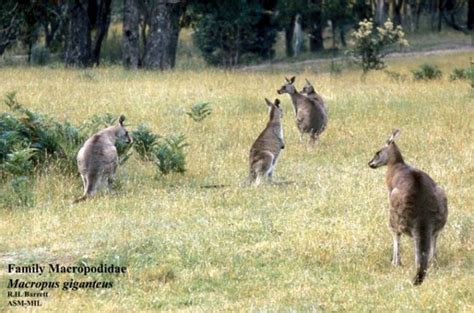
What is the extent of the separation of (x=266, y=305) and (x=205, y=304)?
1.69ft

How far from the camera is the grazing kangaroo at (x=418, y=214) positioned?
7871 mm

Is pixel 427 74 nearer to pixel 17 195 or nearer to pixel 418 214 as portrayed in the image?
pixel 17 195

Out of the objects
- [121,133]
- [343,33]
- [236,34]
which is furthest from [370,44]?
[343,33]

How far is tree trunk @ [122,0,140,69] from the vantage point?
29.6 meters

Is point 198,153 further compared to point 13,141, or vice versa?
point 198,153

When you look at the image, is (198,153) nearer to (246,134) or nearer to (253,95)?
(246,134)

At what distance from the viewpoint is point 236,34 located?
4350 centimetres

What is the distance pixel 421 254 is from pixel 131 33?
23.7 m

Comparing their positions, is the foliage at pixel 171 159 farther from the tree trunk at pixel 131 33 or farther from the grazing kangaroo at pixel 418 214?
the tree trunk at pixel 131 33

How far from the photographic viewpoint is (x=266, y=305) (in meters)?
7.45

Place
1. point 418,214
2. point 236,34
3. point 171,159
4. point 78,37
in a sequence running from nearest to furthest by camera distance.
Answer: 1. point 418,214
2. point 171,159
3. point 78,37
4. point 236,34

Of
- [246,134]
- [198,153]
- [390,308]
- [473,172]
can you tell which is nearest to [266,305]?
[390,308]

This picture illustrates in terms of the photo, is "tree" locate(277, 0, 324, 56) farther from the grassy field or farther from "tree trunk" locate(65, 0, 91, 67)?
the grassy field

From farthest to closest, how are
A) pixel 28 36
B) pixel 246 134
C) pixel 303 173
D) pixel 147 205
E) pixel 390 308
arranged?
pixel 28 36, pixel 246 134, pixel 303 173, pixel 147 205, pixel 390 308
